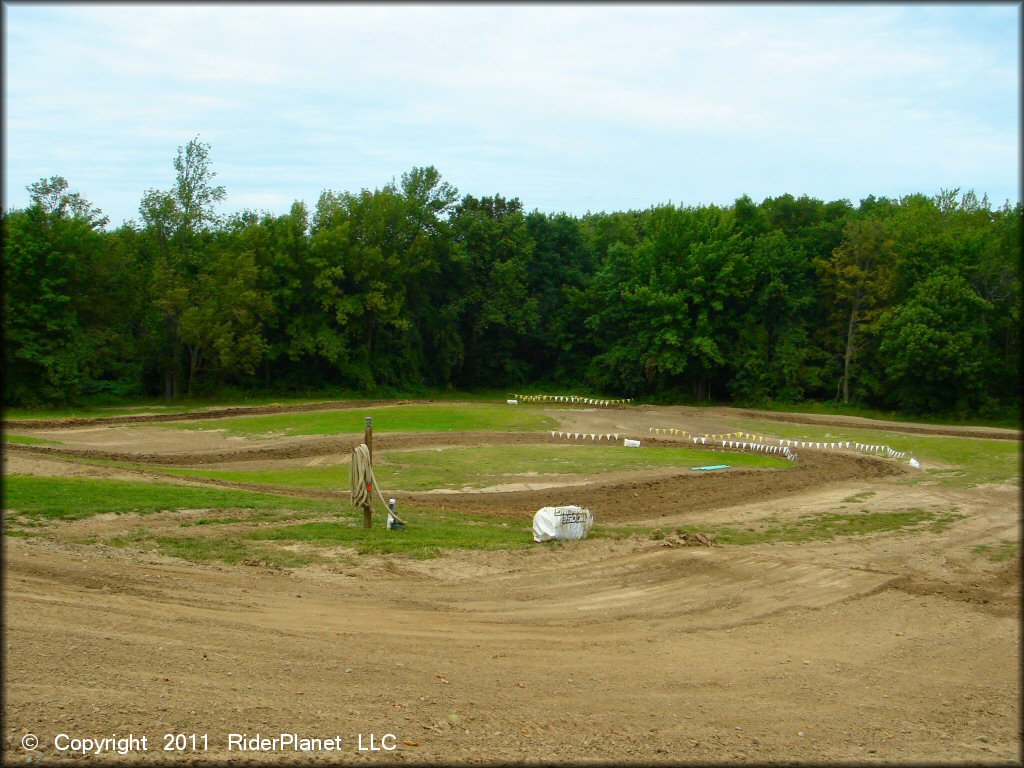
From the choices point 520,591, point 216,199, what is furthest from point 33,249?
point 520,591

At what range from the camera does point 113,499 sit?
17453 millimetres

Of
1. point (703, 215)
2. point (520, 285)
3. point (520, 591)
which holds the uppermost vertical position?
point (703, 215)

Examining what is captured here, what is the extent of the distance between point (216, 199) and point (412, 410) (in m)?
22.0

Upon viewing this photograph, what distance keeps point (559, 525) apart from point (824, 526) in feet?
24.0

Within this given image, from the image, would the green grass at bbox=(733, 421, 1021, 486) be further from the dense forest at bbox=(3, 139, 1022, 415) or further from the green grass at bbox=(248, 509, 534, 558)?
the green grass at bbox=(248, 509, 534, 558)

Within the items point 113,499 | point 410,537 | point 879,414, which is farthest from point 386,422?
point 879,414

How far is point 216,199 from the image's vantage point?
183 feet

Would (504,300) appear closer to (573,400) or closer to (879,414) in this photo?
(573,400)

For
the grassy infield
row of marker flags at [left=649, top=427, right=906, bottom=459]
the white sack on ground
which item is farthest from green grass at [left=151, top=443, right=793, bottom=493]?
the white sack on ground

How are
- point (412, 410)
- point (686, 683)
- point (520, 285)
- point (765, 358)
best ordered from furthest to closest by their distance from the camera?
point (520, 285), point (765, 358), point (412, 410), point (686, 683)

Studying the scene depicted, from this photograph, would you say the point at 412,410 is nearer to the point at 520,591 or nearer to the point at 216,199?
the point at 216,199

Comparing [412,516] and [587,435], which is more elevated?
[587,435]

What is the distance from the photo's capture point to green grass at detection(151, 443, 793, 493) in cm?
2539

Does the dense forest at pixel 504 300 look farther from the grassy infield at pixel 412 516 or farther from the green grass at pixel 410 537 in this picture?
the green grass at pixel 410 537
